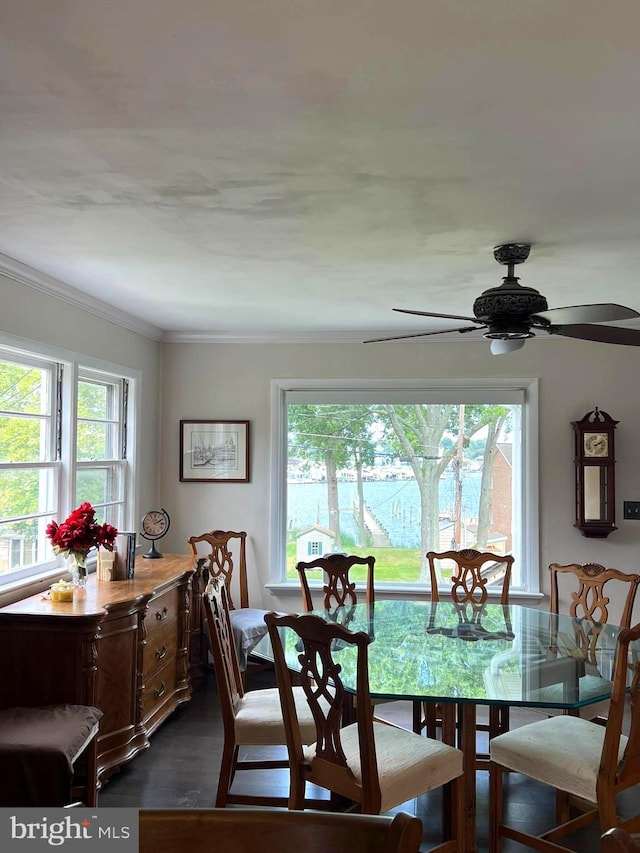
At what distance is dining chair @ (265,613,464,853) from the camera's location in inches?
92.5

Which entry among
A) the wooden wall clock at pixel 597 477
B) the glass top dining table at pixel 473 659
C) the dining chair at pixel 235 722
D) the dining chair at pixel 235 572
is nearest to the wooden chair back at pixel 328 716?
the glass top dining table at pixel 473 659

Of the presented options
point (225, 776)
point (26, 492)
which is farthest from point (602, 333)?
point (26, 492)

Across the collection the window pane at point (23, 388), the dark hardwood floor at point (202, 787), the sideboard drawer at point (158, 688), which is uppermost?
the window pane at point (23, 388)

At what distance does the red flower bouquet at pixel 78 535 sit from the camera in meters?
3.49

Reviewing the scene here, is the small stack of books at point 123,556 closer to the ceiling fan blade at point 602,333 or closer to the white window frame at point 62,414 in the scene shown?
the white window frame at point 62,414

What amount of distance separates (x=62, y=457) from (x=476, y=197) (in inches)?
108

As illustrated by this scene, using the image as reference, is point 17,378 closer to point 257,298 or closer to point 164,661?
point 257,298

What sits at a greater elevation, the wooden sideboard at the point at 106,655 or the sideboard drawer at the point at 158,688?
the wooden sideboard at the point at 106,655

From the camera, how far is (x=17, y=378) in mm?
A: 3666

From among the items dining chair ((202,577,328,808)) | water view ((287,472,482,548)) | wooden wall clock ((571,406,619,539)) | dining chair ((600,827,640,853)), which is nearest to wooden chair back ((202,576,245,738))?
dining chair ((202,577,328,808))

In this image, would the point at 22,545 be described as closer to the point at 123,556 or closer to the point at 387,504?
the point at 123,556

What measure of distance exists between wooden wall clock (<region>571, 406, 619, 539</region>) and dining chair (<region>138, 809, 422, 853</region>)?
4.38m

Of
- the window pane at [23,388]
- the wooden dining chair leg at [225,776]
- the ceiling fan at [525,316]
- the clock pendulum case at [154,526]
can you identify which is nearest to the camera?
the ceiling fan at [525,316]

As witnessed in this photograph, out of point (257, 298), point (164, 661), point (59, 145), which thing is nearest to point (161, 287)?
point (257, 298)
